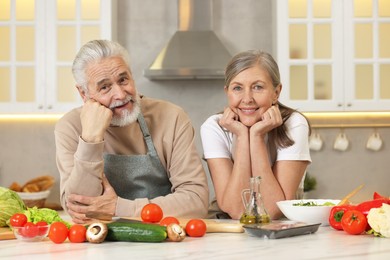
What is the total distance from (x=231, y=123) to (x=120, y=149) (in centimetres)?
46

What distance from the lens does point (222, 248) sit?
1.92m

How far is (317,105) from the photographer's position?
4.80 meters

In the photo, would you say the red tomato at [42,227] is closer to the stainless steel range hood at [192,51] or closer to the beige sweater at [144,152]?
the beige sweater at [144,152]

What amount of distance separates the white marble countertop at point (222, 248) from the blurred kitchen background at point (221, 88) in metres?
3.01

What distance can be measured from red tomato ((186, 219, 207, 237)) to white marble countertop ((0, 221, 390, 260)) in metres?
0.02

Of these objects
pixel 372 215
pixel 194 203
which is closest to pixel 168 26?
pixel 194 203

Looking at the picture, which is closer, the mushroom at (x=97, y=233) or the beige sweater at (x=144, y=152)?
the mushroom at (x=97, y=233)

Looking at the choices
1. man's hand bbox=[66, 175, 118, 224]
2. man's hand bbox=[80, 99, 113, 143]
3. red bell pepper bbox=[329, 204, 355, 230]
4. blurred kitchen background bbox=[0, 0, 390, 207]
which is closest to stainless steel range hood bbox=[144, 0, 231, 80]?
blurred kitchen background bbox=[0, 0, 390, 207]

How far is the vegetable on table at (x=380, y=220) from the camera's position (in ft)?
6.85

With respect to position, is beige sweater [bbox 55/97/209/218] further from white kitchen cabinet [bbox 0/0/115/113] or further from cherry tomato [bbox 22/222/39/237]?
white kitchen cabinet [bbox 0/0/115/113]

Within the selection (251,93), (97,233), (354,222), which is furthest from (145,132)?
(354,222)

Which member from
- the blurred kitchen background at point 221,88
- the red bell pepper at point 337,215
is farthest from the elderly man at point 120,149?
the blurred kitchen background at point 221,88

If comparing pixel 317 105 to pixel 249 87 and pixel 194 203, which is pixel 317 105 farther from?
pixel 194 203

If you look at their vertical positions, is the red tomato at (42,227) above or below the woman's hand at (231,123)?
below
